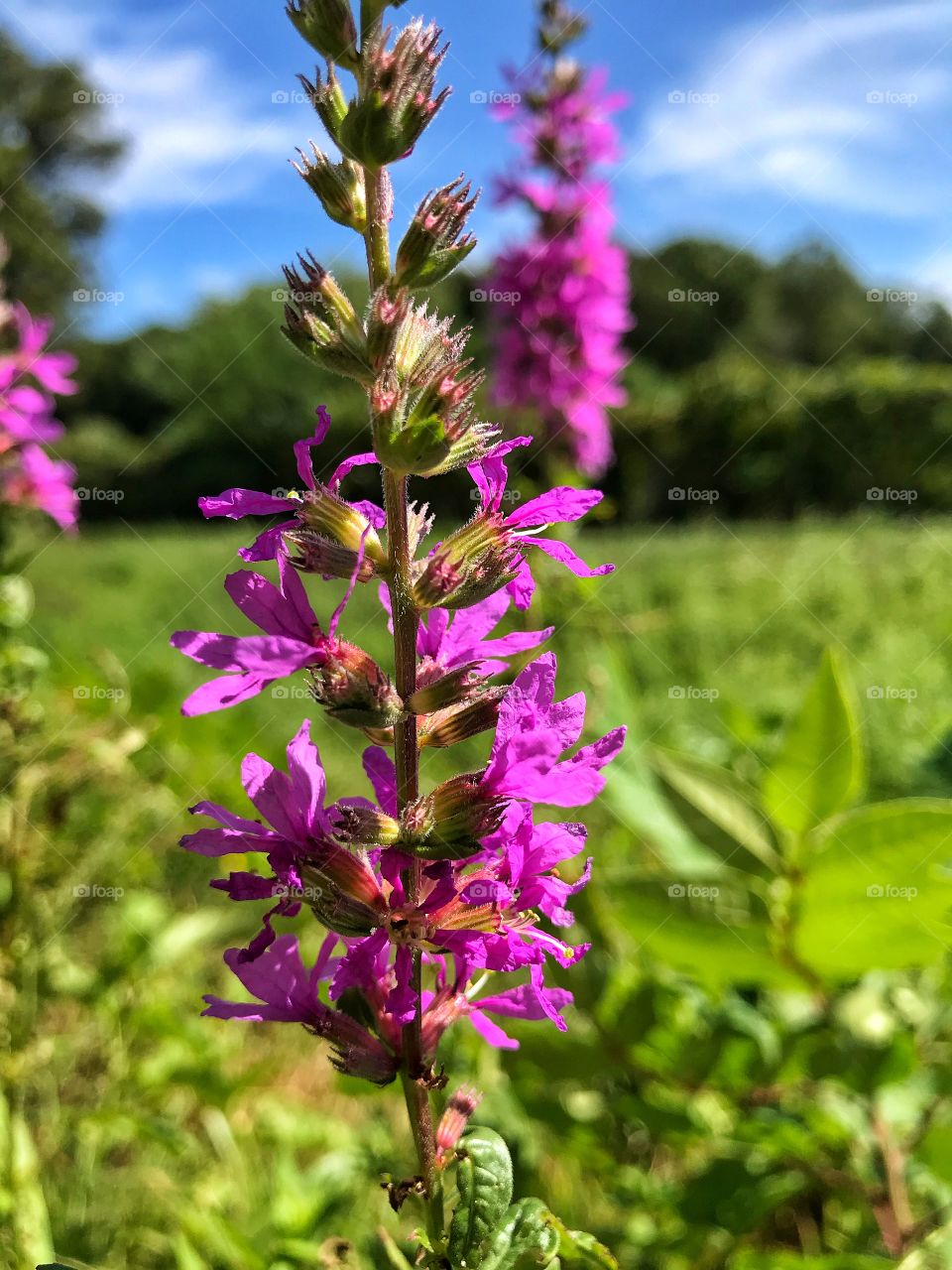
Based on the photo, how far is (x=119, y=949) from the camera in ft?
6.24

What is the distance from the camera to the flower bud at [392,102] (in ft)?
2.49

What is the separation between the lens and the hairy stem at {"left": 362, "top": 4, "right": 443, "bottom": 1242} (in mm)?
792

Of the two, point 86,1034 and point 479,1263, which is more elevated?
point 479,1263

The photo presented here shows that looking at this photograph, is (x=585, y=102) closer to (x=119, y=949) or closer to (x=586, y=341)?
(x=586, y=341)

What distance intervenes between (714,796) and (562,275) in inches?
89.7

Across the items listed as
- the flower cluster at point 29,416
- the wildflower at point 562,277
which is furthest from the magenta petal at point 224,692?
the wildflower at point 562,277

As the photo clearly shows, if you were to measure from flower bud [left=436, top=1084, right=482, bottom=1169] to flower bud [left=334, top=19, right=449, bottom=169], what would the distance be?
2.63 ft

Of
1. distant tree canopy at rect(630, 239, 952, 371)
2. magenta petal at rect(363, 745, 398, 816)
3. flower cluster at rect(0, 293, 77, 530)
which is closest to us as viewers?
magenta petal at rect(363, 745, 398, 816)

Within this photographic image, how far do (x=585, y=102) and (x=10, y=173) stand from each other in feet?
61.7

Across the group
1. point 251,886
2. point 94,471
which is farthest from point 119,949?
point 94,471

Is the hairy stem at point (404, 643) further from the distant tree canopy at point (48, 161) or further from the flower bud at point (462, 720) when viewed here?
the distant tree canopy at point (48, 161)

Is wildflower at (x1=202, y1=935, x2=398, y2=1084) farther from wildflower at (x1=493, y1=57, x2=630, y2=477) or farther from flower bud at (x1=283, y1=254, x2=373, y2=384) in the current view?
wildflower at (x1=493, y1=57, x2=630, y2=477)

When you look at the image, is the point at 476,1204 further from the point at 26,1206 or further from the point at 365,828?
the point at 26,1206

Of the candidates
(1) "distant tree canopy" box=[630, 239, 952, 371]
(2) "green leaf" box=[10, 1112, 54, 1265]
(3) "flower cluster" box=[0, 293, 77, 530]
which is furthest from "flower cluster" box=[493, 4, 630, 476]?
(1) "distant tree canopy" box=[630, 239, 952, 371]
